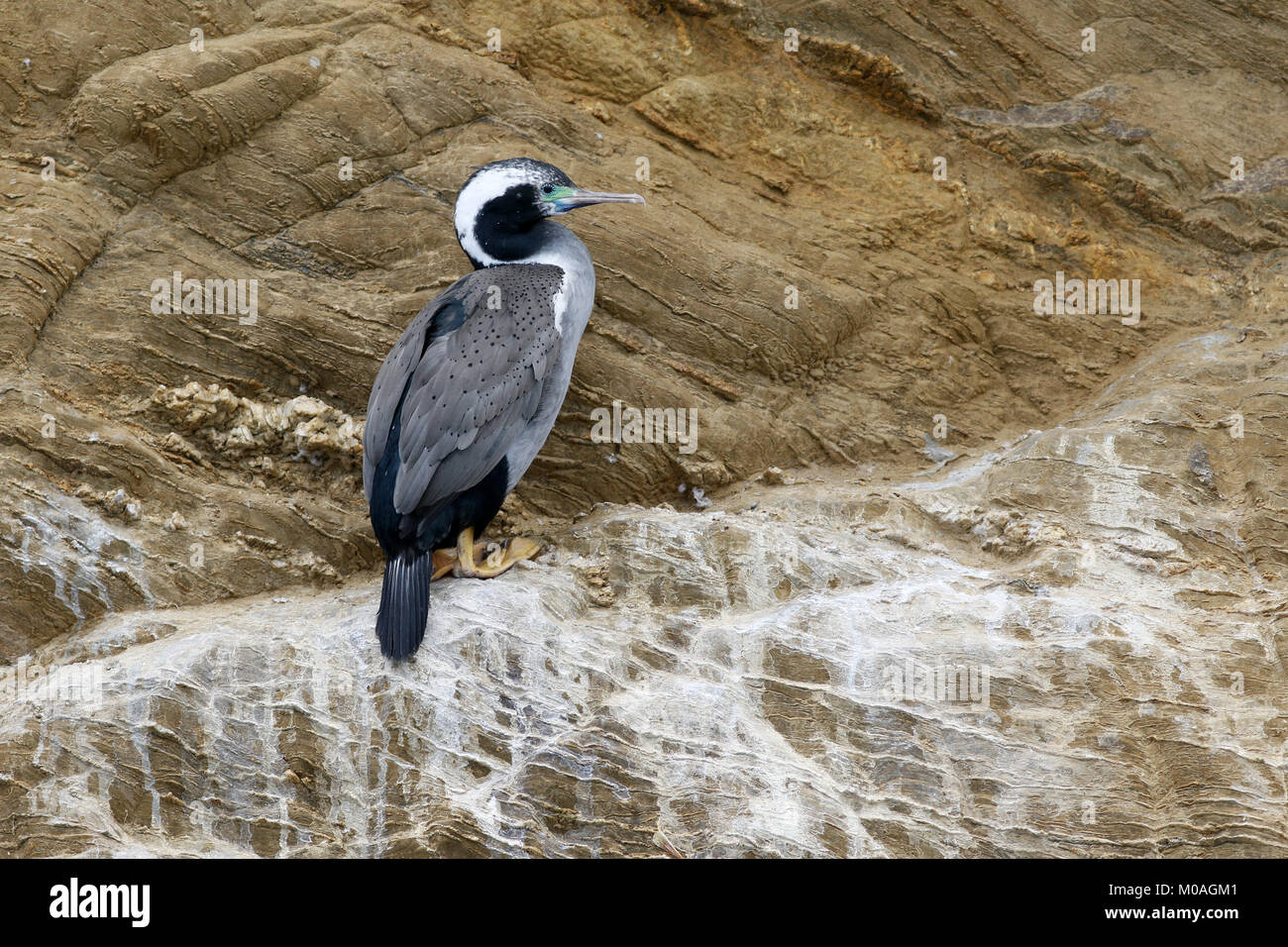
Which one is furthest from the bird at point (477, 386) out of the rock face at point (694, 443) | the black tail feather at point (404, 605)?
the rock face at point (694, 443)

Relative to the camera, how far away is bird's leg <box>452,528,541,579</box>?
703 cm

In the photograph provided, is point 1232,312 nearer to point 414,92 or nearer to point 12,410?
point 414,92

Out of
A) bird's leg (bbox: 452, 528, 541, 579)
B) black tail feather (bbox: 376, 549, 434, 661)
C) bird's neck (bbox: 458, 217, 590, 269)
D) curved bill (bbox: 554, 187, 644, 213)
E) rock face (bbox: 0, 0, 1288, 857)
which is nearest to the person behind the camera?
rock face (bbox: 0, 0, 1288, 857)

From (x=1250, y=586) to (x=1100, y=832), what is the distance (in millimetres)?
1933

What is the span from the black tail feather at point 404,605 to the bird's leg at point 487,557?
416 millimetres

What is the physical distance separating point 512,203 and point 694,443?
1.96 metres

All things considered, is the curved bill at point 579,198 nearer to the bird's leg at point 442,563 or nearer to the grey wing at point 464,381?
the grey wing at point 464,381

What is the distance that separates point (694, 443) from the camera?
825cm

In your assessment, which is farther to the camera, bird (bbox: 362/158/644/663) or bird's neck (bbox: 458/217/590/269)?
bird's neck (bbox: 458/217/590/269)

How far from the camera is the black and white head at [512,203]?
745cm

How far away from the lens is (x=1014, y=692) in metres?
6.34

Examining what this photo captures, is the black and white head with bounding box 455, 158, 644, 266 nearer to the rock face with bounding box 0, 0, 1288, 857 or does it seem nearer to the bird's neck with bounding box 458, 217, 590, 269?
the bird's neck with bounding box 458, 217, 590, 269

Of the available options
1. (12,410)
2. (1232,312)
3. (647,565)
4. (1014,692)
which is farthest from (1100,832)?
(12,410)

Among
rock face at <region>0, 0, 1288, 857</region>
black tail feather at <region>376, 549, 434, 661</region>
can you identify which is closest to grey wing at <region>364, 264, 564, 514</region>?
black tail feather at <region>376, 549, 434, 661</region>
